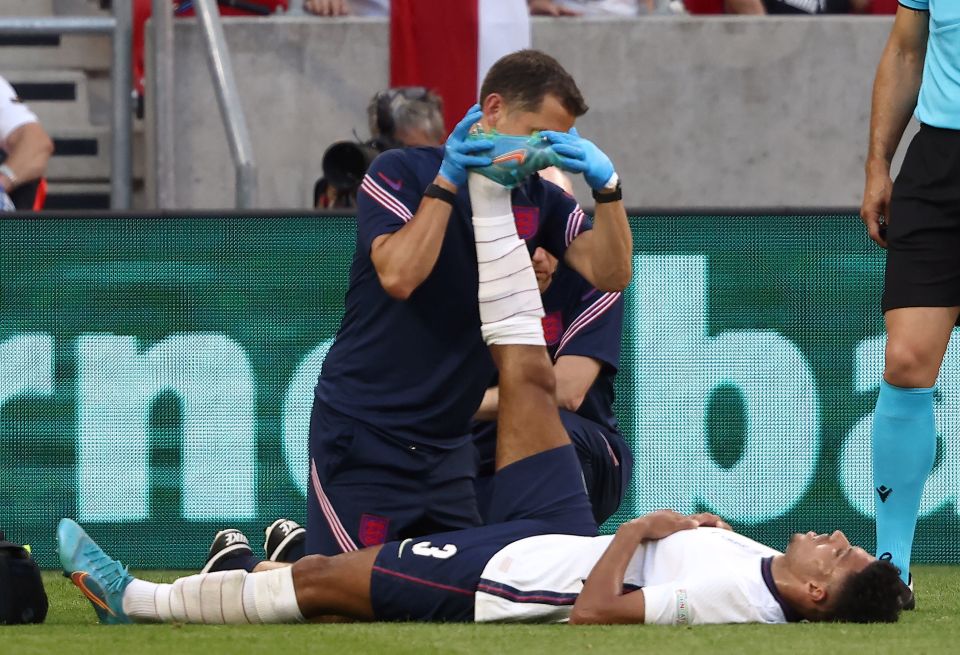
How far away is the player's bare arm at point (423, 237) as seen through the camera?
4.74 meters

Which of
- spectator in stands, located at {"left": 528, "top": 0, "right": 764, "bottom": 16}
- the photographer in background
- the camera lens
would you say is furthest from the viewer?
spectator in stands, located at {"left": 528, "top": 0, "right": 764, "bottom": 16}

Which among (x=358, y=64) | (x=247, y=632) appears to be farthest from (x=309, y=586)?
(x=358, y=64)

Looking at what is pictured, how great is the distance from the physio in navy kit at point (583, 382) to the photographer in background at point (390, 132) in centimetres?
164

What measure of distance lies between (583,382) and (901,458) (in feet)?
3.52

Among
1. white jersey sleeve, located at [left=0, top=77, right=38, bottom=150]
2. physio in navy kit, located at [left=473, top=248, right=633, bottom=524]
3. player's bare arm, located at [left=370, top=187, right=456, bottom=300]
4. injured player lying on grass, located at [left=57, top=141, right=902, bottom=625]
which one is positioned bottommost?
injured player lying on grass, located at [left=57, top=141, right=902, bottom=625]

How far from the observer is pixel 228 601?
4.71m

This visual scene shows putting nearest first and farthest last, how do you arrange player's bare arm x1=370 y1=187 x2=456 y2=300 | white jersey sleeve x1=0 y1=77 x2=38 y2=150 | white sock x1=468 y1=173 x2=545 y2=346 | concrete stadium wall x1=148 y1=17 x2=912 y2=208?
player's bare arm x1=370 y1=187 x2=456 y2=300 → white sock x1=468 y1=173 x2=545 y2=346 → white jersey sleeve x1=0 y1=77 x2=38 y2=150 → concrete stadium wall x1=148 y1=17 x2=912 y2=208

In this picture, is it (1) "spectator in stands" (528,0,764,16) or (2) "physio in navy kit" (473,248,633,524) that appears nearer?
(2) "physio in navy kit" (473,248,633,524)

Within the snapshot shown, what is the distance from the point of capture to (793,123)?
909cm

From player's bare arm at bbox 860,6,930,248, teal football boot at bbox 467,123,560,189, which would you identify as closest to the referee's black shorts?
player's bare arm at bbox 860,6,930,248

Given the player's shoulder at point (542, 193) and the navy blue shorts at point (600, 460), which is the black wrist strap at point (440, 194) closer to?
the player's shoulder at point (542, 193)

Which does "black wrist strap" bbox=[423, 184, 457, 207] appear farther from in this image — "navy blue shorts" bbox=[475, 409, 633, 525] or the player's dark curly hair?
the player's dark curly hair

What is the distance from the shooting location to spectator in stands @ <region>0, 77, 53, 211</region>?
825 cm

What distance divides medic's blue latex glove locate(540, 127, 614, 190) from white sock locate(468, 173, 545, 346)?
0.20m
